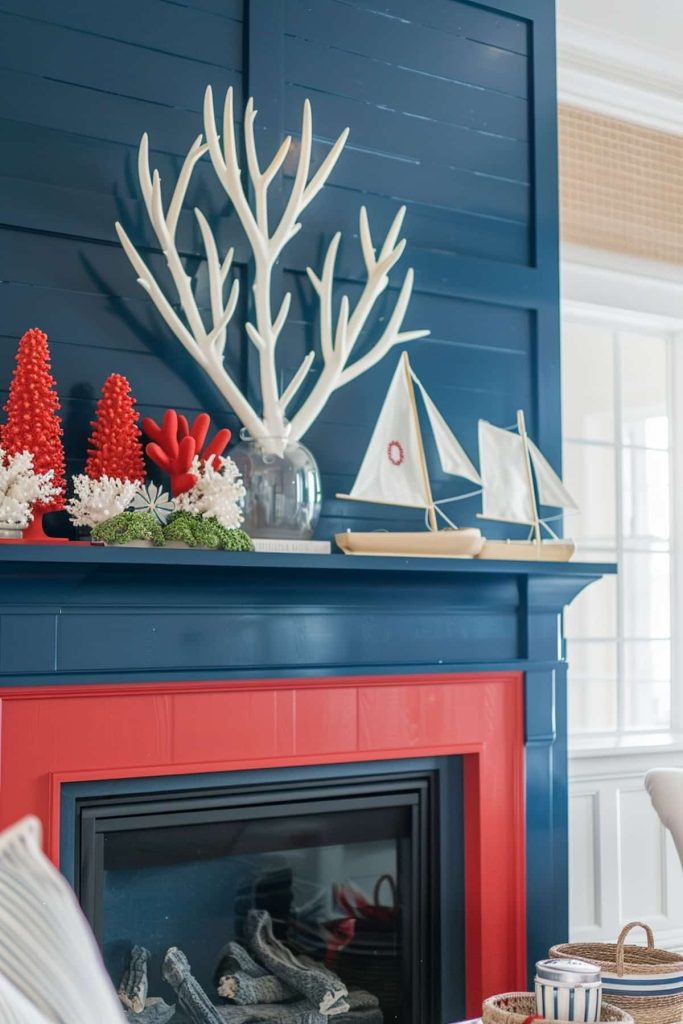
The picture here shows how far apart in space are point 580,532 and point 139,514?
196 cm

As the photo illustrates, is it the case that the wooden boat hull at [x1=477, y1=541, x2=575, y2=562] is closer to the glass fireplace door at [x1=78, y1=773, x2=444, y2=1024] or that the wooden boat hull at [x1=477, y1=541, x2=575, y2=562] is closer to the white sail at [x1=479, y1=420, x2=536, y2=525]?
the white sail at [x1=479, y1=420, x2=536, y2=525]

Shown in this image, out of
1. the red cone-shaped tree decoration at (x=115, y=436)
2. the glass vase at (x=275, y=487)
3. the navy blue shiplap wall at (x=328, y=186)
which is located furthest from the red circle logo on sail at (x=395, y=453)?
the red cone-shaped tree decoration at (x=115, y=436)

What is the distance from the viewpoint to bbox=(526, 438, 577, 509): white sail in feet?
9.21

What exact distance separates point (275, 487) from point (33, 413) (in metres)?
0.52

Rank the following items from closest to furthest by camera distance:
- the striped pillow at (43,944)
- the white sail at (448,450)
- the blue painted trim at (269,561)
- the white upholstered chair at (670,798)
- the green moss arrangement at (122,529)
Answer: the striped pillow at (43,944) < the blue painted trim at (269,561) < the green moss arrangement at (122,529) < the white upholstered chair at (670,798) < the white sail at (448,450)

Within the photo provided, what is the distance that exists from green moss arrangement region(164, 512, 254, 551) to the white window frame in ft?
5.46

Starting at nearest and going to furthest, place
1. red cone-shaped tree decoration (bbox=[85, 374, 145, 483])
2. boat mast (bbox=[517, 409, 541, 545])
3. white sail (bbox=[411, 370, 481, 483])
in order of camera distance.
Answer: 1. red cone-shaped tree decoration (bbox=[85, 374, 145, 483])
2. white sail (bbox=[411, 370, 481, 483])
3. boat mast (bbox=[517, 409, 541, 545])

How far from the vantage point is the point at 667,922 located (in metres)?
3.62

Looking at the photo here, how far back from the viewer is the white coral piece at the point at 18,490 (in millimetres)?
2129

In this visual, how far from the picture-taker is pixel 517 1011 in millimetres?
2275

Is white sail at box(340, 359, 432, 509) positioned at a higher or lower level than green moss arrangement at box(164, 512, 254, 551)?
higher

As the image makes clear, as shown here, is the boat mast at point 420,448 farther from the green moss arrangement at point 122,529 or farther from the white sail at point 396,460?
the green moss arrangement at point 122,529

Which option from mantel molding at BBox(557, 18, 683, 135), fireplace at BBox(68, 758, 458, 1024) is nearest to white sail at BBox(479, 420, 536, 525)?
fireplace at BBox(68, 758, 458, 1024)

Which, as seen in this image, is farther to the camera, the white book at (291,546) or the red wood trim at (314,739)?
the white book at (291,546)
